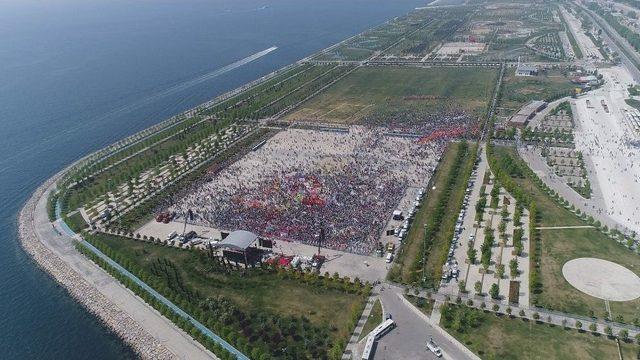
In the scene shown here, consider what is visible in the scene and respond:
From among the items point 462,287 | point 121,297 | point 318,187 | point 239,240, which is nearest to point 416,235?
point 462,287

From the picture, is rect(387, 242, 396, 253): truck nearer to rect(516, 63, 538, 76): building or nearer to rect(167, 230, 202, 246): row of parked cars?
rect(167, 230, 202, 246): row of parked cars

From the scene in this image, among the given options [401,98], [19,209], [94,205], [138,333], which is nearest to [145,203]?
[94,205]

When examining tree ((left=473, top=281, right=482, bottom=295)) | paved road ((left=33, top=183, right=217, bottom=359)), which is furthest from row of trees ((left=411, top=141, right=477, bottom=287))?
paved road ((left=33, top=183, right=217, bottom=359))

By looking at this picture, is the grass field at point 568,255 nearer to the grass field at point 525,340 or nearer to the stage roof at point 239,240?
the grass field at point 525,340

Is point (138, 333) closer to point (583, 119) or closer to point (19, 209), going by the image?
point (19, 209)

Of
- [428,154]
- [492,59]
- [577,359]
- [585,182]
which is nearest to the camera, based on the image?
[577,359]

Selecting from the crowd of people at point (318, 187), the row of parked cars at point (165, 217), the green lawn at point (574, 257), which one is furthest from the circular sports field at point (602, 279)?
the row of parked cars at point (165, 217)

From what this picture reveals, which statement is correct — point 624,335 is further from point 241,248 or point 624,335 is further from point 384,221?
point 241,248
